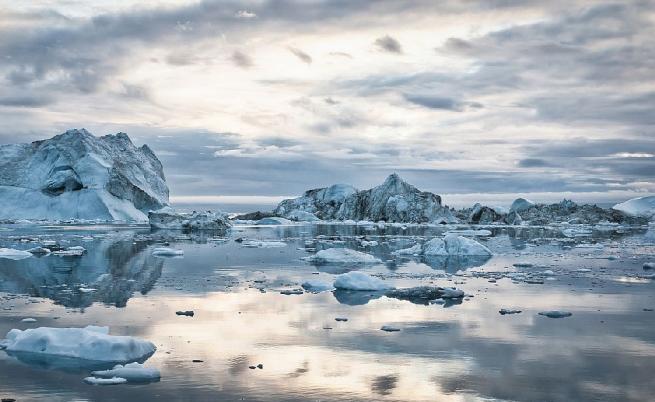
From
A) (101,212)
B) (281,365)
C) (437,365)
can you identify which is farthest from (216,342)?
(101,212)

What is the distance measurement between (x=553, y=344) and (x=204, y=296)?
27.2 ft

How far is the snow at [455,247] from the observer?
28.6 meters

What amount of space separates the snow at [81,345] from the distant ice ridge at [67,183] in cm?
5784

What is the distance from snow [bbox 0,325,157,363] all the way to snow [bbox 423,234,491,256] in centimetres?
2032

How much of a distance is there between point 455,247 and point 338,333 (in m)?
18.2

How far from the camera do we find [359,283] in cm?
1703

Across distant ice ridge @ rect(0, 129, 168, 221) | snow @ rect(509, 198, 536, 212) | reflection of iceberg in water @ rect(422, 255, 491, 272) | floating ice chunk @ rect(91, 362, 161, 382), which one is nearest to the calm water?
floating ice chunk @ rect(91, 362, 161, 382)

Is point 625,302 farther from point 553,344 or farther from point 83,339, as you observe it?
point 83,339

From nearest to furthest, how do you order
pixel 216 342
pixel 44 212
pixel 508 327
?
pixel 216 342 → pixel 508 327 → pixel 44 212

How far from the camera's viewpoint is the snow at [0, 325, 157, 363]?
373 inches

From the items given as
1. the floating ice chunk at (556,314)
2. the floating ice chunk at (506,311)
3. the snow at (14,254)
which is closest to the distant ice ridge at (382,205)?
the snow at (14,254)

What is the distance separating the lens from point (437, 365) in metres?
9.45

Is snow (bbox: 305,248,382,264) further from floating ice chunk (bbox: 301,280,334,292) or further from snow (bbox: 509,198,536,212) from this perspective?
snow (bbox: 509,198,536,212)

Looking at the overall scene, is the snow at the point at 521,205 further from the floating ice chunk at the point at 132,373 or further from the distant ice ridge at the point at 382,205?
the floating ice chunk at the point at 132,373
